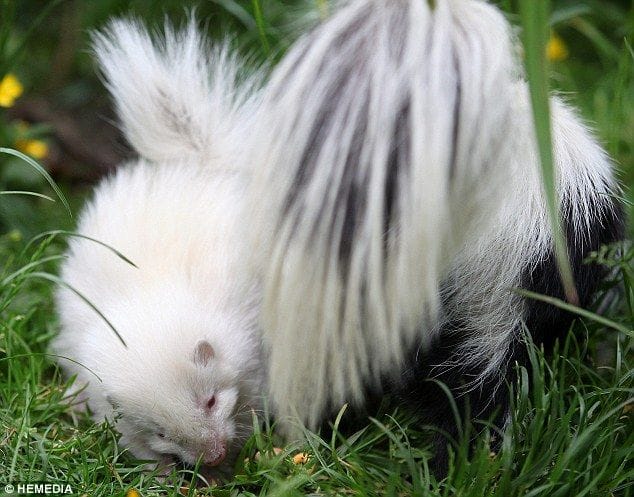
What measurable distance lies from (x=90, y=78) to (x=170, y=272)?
6.82 feet

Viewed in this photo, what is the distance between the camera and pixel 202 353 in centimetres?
194

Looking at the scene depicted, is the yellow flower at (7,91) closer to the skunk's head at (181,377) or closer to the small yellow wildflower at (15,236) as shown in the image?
the small yellow wildflower at (15,236)

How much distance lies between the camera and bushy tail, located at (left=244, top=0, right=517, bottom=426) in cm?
135

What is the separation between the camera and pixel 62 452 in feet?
6.20

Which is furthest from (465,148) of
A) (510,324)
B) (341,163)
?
(510,324)

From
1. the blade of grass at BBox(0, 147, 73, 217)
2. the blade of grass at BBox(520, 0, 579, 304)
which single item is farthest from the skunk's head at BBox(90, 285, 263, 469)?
the blade of grass at BBox(520, 0, 579, 304)

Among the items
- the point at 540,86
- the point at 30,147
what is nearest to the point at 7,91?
the point at 30,147

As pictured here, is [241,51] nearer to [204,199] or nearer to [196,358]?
[204,199]

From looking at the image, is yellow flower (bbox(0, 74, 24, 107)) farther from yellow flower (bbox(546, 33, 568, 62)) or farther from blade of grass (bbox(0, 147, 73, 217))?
yellow flower (bbox(546, 33, 568, 62))

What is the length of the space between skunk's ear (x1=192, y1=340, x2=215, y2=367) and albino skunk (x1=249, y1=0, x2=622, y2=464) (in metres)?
0.34

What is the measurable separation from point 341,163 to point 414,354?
1.68ft

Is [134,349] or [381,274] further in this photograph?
[134,349]

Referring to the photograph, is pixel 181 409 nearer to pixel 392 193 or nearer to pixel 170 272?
pixel 170 272

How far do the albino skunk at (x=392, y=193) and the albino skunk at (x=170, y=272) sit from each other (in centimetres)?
26
